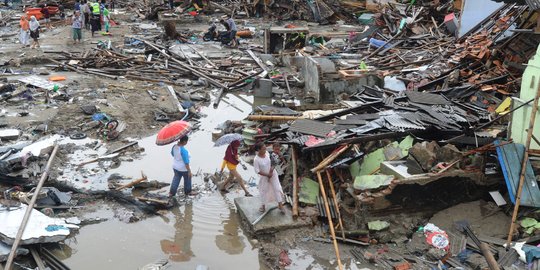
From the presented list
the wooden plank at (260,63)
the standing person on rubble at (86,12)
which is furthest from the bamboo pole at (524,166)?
the standing person on rubble at (86,12)

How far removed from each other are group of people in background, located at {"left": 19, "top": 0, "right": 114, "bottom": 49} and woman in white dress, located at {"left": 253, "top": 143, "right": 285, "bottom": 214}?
1642 centimetres

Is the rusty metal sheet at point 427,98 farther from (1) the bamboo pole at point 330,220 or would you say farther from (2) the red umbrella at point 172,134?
(2) the red umbrella at point 172,134

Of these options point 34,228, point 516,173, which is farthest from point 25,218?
point 516,173

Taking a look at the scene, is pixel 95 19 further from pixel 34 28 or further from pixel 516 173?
pixel 516 173

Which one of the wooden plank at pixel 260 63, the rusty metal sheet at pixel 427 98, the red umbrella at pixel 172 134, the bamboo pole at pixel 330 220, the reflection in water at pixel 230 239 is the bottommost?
the reflection in water at pixel 230 239

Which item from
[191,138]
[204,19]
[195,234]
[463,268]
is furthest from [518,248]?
[204,19]

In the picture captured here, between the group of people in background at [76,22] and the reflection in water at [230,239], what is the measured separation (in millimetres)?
16089

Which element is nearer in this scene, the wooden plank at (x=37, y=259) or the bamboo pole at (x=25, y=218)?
the bamboo pole at (x=25, y=218)

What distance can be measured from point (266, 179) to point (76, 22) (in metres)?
17.3

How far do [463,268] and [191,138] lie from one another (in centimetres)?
776

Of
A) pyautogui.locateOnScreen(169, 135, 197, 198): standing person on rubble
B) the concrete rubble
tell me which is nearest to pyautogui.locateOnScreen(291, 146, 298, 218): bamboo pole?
the concrete rubble

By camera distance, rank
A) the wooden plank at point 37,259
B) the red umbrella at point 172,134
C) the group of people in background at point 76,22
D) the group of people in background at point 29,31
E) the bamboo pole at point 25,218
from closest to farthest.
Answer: the bamboo pole at point 25,218 < the wooden plank at point 37,259 < the red umbrella at point 172,134 < the group of people in background at point 29,31 < the group of people in background at point 76,22

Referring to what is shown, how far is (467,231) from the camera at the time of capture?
25.5ft

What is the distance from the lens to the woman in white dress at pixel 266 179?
26.9 feet
